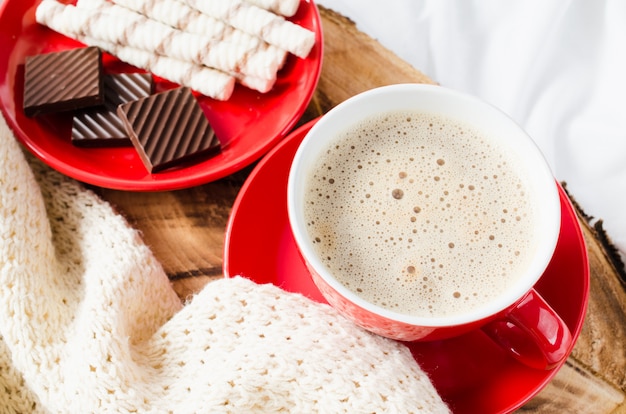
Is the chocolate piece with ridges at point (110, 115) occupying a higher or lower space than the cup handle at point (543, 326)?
lower

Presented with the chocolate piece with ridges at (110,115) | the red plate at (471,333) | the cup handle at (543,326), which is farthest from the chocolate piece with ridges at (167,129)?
the cup handle at (543,326)

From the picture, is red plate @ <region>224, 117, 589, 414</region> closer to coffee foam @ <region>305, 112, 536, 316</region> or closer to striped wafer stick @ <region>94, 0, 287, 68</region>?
coffee foam @ <region>305, 112, 536, 316</region>

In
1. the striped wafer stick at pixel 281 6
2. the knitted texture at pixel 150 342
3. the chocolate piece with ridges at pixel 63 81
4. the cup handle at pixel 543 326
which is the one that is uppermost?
the striped wafer stick at pixel 281 6

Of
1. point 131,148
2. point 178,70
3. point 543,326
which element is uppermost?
point 543,326

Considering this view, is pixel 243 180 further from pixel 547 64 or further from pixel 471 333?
pixel 547 64

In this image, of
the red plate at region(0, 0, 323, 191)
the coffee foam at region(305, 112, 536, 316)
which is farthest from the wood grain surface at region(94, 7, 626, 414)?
the coffee foam at region(305, 112, 536, 316)

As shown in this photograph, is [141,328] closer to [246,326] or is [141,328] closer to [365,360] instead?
[246,326]

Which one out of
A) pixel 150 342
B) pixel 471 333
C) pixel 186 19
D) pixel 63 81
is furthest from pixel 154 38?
pixel 471 333

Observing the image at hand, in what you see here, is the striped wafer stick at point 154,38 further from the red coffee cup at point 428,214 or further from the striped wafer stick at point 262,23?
the red coffee cup at point 428,214

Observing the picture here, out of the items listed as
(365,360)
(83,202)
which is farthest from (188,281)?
(365,360)
